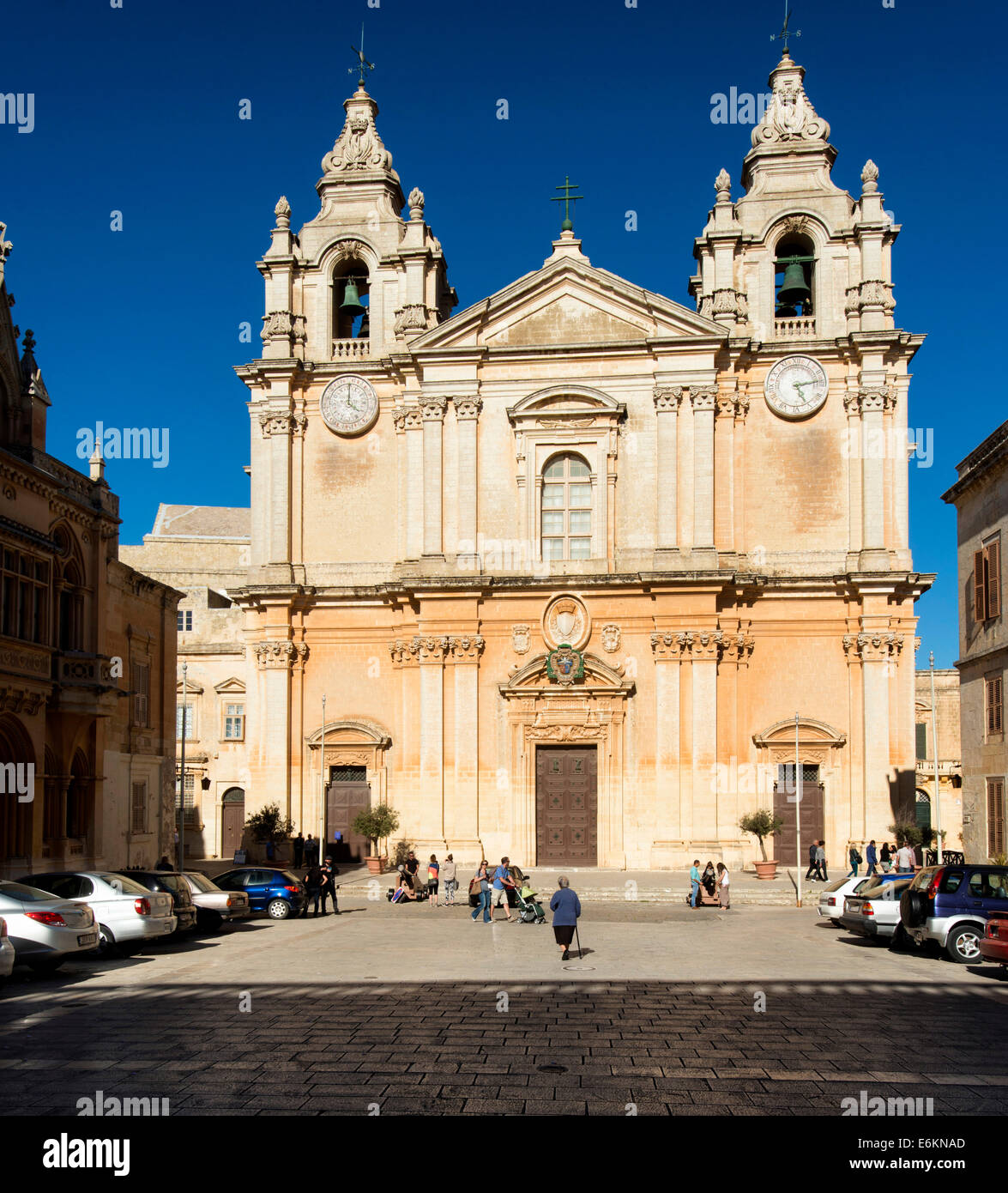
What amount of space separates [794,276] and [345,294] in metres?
15.0

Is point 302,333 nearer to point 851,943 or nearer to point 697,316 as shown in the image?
point 697,316

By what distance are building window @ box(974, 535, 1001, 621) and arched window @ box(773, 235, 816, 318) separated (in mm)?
12813

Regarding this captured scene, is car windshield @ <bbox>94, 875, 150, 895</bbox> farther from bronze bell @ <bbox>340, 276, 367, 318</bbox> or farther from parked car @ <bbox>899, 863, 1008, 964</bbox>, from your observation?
bronze bell @ <bbox>340, 276, 367, 318</bbox>

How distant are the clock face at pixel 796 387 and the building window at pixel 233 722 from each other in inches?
1041

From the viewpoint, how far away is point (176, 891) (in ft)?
76.2

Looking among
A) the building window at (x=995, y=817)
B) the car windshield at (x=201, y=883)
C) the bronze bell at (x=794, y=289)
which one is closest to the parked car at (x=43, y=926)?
the car windshield at (x=201, y=883)

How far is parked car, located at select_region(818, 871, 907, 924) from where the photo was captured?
24.9 meters

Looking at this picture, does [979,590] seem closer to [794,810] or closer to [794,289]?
[794,810]

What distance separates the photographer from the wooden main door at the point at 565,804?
38250 mm

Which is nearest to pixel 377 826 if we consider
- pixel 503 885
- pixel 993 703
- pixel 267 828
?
pixel 267 828

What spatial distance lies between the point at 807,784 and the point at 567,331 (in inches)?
635

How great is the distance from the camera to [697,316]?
126 ft
